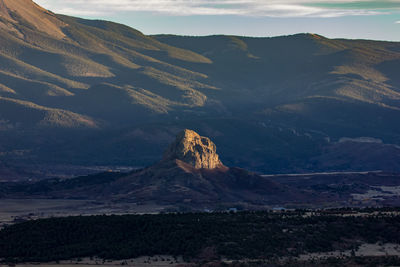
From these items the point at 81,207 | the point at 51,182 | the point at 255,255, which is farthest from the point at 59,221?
the point at 51,182

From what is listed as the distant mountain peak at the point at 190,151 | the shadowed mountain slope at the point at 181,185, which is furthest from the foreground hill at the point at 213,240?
the distant mountain peak at the point at 190,151

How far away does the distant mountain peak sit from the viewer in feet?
547

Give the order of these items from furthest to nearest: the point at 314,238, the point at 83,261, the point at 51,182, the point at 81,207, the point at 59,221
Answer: the point at 51,182 → the point at 81,207 → the point at 59,221 → the point at 314,238 → the point at 83,261

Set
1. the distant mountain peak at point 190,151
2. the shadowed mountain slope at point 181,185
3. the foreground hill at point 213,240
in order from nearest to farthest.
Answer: the foreground hill at point 213,240 < the shadowed mountain slope at point 181,185 < the distant mountain peak at point 190,151

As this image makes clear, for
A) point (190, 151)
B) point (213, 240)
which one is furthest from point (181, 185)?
point (213, 240)

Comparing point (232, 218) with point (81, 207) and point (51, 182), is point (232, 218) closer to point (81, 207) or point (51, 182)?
point (81, 207)

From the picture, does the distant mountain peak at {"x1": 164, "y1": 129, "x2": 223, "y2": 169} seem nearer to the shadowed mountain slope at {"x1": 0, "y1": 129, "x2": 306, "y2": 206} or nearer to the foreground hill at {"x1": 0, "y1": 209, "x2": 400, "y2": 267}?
the shadowed mountain slope at {"x1": 0, "y1": 129, "x2": 306, "y2": 206}

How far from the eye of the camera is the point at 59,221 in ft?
284

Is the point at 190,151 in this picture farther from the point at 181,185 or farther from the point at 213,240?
the point at 213,240

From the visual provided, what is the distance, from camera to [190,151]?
548ft

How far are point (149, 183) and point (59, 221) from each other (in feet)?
244

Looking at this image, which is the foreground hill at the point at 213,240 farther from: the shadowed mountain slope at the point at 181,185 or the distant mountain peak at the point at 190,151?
the distant mountain peak at the point at 190,151

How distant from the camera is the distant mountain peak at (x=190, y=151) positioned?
547ft

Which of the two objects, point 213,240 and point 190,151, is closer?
point 213,240
